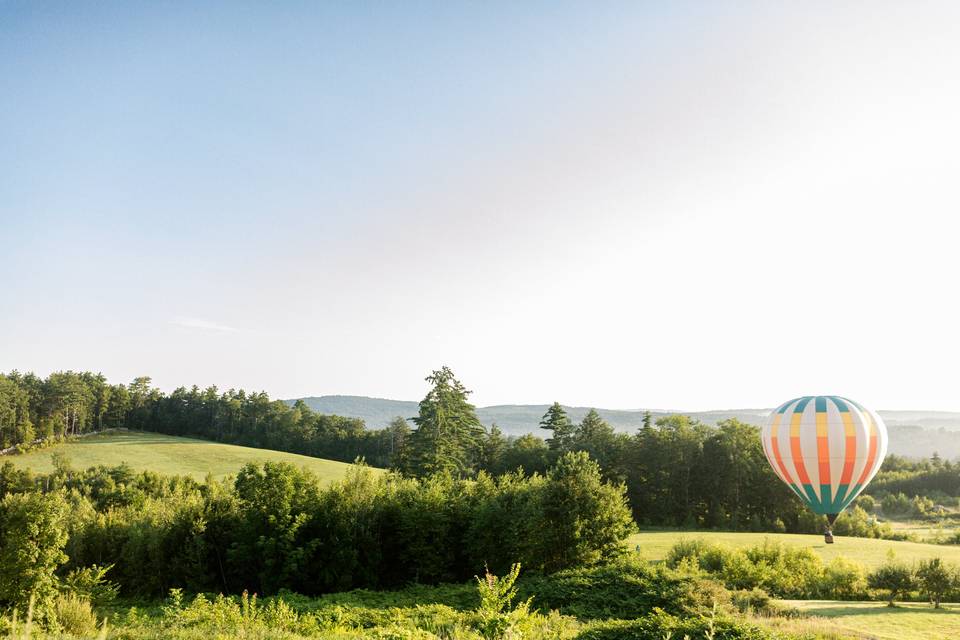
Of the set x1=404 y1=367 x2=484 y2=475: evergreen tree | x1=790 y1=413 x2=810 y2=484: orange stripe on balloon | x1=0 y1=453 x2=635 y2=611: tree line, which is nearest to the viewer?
x1=790 y1=413 x2=810 y2=484: orange stripe on balloon

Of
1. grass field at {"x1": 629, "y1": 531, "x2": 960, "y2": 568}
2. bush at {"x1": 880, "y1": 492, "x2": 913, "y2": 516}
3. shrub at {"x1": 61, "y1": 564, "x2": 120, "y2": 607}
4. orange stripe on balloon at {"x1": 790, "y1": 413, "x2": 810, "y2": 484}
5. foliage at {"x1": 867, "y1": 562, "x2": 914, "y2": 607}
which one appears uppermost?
orange stripe on balloon at {"x1": 790, "y1": 413, "x2": 810, "y2": 484}

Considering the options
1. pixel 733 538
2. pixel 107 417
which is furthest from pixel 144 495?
pixel 107 417

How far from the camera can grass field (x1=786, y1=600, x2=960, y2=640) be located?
1543 centimetres

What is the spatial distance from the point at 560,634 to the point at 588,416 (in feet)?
163

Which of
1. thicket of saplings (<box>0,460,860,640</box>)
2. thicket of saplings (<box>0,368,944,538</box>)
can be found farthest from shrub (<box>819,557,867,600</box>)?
thicket of saplings (<box>0,368,944,538</box>)

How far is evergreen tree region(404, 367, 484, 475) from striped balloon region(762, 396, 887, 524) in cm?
2807

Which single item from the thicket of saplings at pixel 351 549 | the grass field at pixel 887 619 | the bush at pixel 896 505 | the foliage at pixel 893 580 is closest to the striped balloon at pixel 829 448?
the foliage at pixel 893 580

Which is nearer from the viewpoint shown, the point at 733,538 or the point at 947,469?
the point at 733,538

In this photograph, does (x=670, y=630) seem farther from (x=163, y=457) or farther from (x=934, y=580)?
(x=163, y=457)

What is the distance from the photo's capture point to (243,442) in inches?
3735

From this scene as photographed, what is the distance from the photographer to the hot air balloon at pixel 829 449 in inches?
979

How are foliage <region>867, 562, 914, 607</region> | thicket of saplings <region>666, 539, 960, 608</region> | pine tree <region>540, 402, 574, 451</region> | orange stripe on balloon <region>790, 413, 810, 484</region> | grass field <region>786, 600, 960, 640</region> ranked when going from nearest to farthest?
grass field <region>786, 600, 960, 640</region>, thicket of saplings <region>666, 539, 960, 608</region>, foliage <region>867, 562, 914, 607</region>, orange stripe on balloon <region>790, 413, 810, 484</region>, pine tree <region>540, 402, 574, 451</region>

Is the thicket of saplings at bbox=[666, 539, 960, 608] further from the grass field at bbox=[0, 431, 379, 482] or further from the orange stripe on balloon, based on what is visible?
the grass field at bbox=[0, 431, 379, 482]

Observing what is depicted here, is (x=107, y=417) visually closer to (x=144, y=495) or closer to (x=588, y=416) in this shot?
(x=144, y=495)
